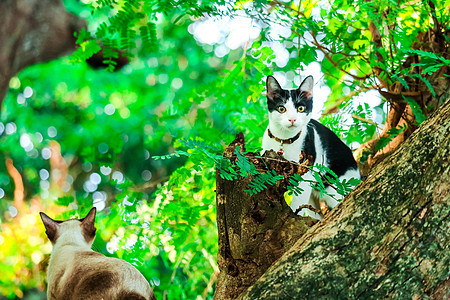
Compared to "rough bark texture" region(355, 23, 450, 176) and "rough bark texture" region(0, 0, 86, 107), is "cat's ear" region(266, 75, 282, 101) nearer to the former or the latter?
"rough bark texture" region(355, 23, 450, 176)

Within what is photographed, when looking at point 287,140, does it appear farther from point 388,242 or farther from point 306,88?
point 388,242

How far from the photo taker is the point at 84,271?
1264 mm

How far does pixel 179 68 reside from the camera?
4.50m

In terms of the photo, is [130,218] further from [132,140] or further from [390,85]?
[132,140]

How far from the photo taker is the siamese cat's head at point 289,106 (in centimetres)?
158

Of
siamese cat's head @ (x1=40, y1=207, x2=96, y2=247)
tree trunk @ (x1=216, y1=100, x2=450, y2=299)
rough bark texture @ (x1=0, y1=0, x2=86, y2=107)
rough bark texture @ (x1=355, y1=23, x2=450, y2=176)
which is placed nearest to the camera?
tree trunk @ (x1=216, y1=100, x2=450, y2=299)

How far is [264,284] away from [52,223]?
83 cm

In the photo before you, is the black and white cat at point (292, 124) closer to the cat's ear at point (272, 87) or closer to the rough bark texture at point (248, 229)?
the cat's ear at point (272, 87)

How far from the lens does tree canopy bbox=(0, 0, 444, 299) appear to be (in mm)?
1728

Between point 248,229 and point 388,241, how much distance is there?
0.42 m

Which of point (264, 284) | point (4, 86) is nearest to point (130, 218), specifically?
point (264, 284)

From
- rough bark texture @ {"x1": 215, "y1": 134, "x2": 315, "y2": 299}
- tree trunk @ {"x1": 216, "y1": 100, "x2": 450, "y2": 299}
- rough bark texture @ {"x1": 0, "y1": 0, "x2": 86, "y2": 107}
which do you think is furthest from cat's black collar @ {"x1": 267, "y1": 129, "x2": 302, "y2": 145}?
rough bark texture @ {"x1": 0, "y1": 0, "x2": 86, "y2": 107}

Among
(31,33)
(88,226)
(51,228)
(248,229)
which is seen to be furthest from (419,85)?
(31,33)

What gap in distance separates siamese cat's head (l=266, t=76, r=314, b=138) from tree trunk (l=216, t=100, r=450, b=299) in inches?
21.0
